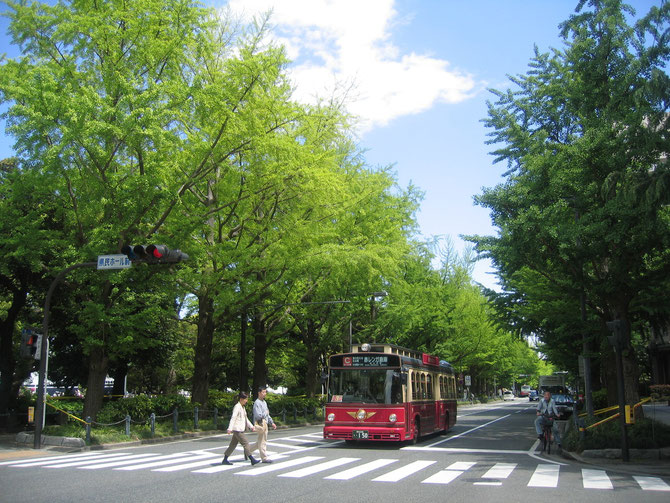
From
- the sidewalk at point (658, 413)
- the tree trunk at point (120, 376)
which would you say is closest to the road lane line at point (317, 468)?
the sidewalk at point (658, 413)

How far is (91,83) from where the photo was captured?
17016 mm

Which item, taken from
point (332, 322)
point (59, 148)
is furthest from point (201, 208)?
point (332, 322)

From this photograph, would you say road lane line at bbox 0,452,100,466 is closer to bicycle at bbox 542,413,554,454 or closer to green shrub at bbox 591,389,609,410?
bicycle at bbox 542,413,554,454

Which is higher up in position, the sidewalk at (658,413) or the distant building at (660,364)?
the distant building at (660,364)

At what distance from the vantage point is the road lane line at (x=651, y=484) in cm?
930

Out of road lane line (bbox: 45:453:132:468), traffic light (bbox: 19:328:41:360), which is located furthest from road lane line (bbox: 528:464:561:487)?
traffic light (bbox: 19:328:41:360)

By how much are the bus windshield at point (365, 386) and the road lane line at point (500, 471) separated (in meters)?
4.21

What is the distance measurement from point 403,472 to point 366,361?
18.4ft

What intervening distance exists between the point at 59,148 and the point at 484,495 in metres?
12.7

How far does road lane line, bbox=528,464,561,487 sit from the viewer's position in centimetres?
981

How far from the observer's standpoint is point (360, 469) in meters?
11.6

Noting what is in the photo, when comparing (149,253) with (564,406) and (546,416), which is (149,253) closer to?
(546,416)

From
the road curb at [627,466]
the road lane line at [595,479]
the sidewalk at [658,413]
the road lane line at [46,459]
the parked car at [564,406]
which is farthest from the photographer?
the parked car at [564,406]

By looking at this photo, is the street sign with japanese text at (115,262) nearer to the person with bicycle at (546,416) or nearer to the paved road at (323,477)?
the paved road at (323,477)
